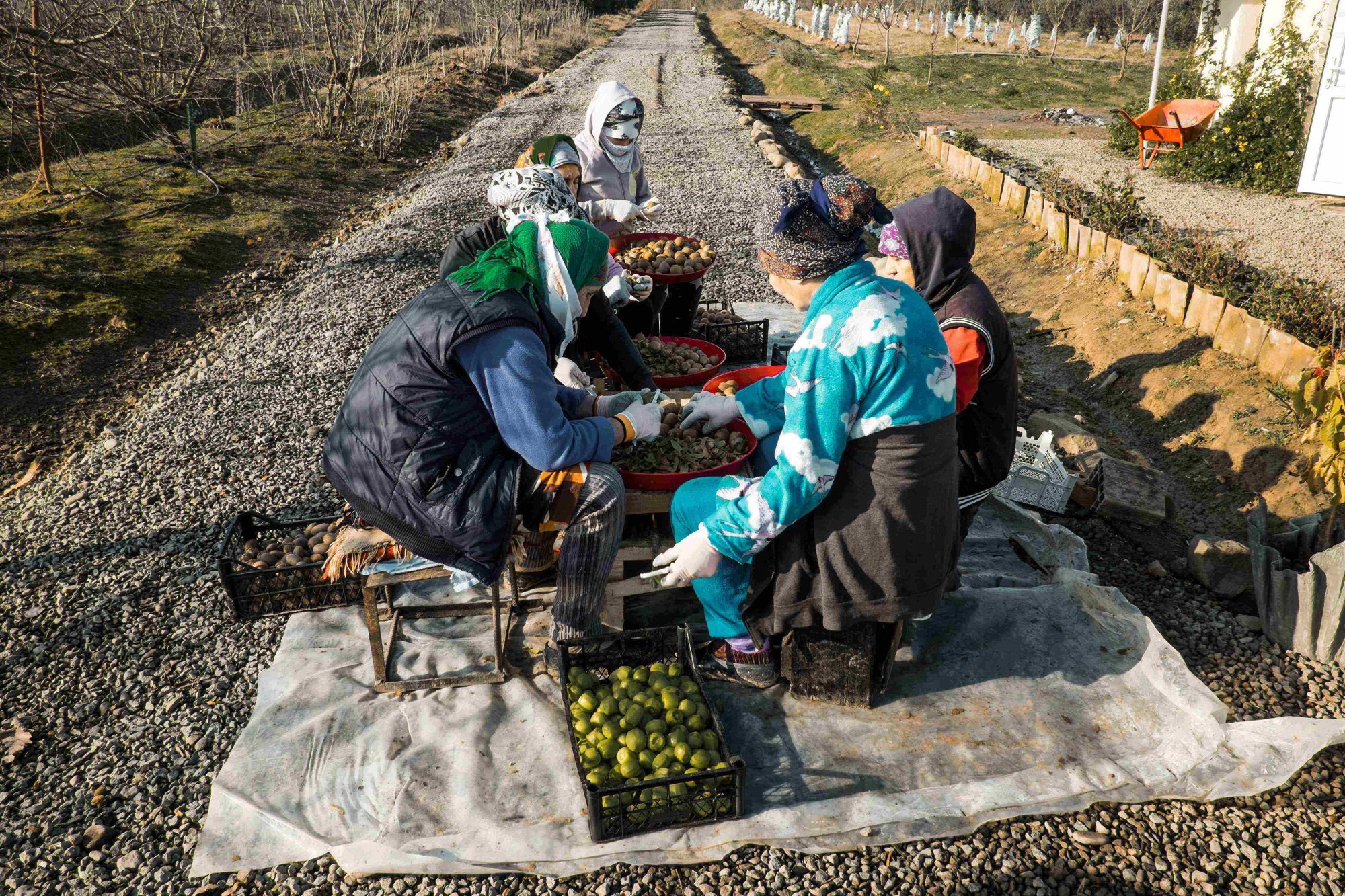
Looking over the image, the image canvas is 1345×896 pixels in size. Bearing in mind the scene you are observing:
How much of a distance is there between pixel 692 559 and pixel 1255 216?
8.54 meters

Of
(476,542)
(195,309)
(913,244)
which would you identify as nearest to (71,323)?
(195,309)

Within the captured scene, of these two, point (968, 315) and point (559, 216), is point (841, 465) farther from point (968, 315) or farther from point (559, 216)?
point (559, 216)

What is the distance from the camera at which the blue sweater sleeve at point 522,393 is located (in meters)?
2.47

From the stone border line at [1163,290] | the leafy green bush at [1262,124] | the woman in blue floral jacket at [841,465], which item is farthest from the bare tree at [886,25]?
the woman in blue floral jacket at [841,465]

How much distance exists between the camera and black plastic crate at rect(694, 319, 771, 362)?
202 inches

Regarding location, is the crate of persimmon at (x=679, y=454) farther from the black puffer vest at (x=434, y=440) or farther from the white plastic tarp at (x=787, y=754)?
the white plastic tarp at (x=787, y=754)

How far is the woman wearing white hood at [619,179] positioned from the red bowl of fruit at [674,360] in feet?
1.84

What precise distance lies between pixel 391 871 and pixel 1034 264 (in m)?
7.36

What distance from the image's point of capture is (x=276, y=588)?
2994 mm

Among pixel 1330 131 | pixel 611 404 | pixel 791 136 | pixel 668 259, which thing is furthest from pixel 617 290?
pixel 791 136

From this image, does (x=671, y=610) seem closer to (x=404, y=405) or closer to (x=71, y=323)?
(x=404, y=405)

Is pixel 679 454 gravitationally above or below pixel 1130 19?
below

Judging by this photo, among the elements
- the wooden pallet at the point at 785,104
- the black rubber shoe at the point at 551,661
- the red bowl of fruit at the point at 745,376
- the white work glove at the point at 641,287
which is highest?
the wooden pallet at the point at 785,104

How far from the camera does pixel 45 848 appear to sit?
98.7 inches
